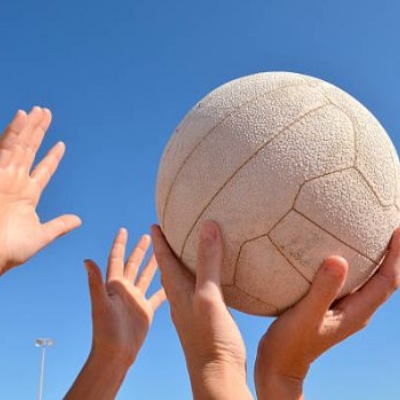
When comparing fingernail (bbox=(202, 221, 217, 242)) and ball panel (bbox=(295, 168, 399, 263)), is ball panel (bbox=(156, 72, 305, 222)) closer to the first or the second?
fingernail (bbox=(202, 221, 217, 242))

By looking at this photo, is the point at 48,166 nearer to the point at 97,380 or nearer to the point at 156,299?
the point at 156,299

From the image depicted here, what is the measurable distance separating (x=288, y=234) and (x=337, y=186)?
0.43m

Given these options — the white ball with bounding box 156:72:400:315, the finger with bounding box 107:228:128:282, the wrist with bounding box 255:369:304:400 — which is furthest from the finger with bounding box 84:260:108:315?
the wrist with bounding box 255:369:304:400

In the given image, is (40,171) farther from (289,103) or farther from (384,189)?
(384,189)

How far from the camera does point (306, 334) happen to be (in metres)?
3.68

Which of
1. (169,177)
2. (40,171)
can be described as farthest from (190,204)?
(40,171)

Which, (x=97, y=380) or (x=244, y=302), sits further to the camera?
(x=97, y=380)

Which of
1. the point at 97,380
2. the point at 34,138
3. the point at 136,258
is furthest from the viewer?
the point at 136,258

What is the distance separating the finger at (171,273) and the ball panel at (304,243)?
0.63 m

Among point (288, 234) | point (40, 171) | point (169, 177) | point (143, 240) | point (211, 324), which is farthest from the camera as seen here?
point (143, 240)

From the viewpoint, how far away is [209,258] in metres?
3.55

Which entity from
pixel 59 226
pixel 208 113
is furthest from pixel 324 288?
pixel 59 226

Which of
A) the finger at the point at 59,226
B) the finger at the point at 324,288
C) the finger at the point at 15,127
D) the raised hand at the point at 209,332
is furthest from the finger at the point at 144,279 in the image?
the finger at the point at 324,288

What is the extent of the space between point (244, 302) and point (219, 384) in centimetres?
86
